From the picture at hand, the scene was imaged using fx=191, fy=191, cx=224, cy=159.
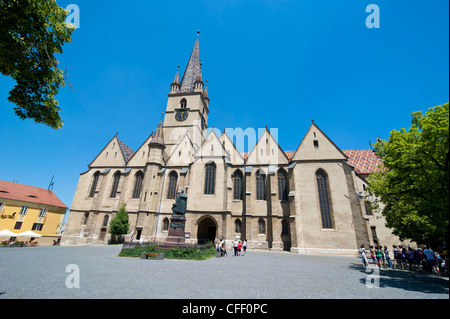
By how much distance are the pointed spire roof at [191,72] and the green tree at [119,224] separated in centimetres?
2884

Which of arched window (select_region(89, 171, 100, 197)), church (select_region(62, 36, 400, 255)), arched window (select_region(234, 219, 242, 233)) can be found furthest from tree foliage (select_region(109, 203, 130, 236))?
arched window (select_region(234, 219, 242, 233))

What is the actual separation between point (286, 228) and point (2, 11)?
2743 centimetres

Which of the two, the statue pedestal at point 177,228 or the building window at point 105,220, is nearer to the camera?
the statue pedestal at point 177,228

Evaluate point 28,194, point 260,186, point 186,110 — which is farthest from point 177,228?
point 28,194

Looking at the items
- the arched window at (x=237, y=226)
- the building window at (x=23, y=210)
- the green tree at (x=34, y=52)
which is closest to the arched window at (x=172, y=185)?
the arched window at (x=237, y=226)

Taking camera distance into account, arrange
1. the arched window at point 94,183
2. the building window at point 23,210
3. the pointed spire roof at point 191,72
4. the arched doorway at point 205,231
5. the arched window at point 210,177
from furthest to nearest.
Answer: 1. the pointed spire roof at point 191,72
2. the building window at point 23,210
3. the arched window at point 94,183
4. the arched doorway at point 205,231
5. the arched window at point 210,177

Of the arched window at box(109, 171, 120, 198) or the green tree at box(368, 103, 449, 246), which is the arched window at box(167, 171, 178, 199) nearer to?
the arched window at box(109, 171, 120, 198)

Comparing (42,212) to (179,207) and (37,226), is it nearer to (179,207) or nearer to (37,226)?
(37,226)

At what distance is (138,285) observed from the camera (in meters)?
6.60

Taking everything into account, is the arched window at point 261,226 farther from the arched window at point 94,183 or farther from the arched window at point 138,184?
the arched window at point 94,183

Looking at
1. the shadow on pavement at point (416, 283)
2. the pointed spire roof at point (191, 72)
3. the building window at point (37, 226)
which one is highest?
the pointed spire roof at point (191, 72)

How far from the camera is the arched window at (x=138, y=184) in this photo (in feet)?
100
